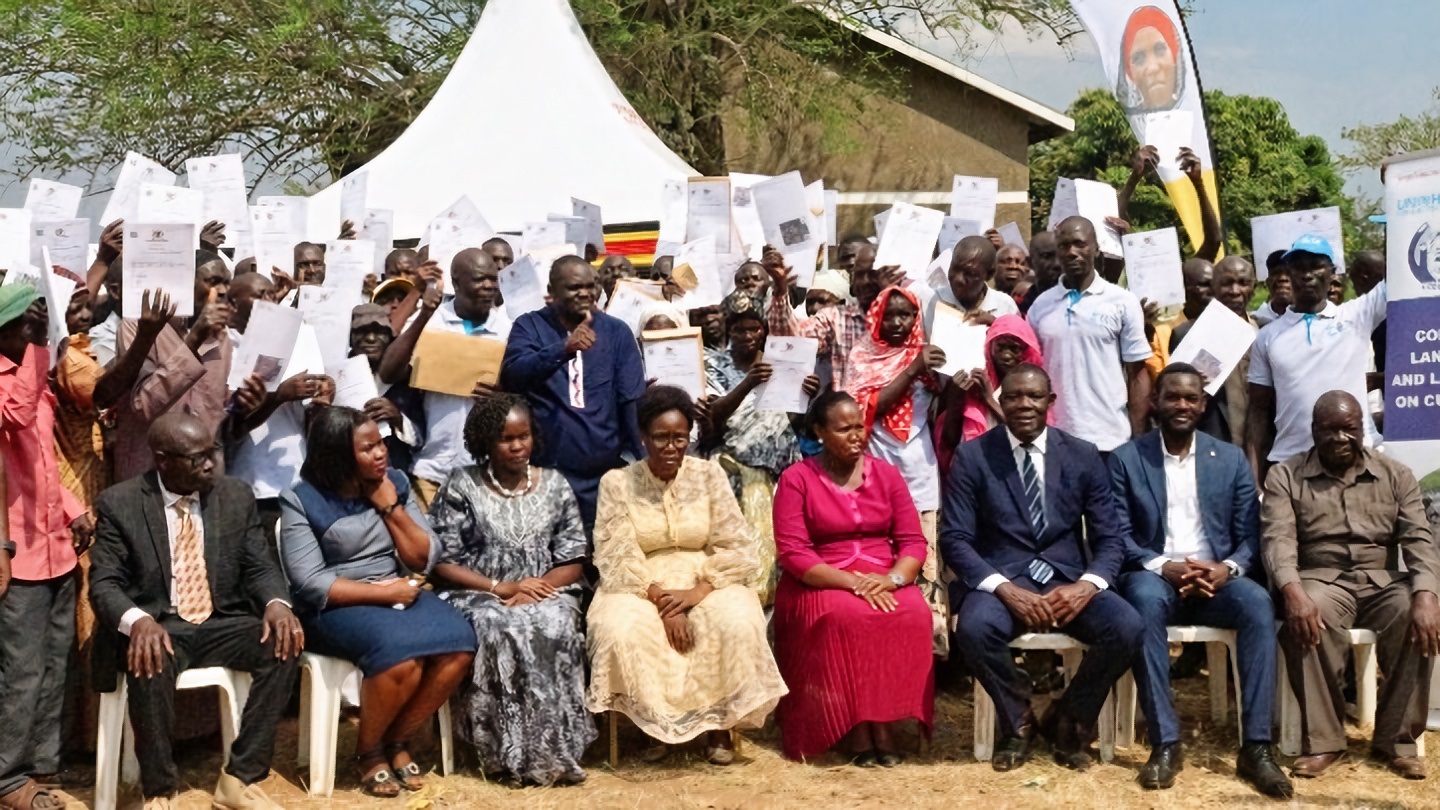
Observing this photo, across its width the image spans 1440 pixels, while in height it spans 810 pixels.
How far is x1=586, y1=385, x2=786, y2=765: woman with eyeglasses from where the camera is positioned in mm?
5941

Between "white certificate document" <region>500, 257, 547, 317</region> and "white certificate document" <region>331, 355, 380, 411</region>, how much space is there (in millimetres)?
853

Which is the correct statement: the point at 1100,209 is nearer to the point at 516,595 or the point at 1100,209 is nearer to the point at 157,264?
the point at 516,595

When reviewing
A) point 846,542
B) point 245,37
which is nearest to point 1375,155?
point 245,37

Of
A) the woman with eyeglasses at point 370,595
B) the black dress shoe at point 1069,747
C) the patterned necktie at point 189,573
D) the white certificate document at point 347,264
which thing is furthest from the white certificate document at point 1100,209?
the patterned necktie at point 189,573

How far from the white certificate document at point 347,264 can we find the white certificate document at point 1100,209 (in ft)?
11.8

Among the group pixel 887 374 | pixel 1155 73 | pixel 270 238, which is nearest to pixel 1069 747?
pixel 887 374

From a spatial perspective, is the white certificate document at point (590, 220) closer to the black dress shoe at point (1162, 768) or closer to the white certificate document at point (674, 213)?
the white certificate document at point (674, 213)

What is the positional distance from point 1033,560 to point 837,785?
124 centimetres

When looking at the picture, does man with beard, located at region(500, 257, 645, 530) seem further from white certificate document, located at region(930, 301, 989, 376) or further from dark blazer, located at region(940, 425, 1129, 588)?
dark blazer, located at region(940, 425, 1129, 588)

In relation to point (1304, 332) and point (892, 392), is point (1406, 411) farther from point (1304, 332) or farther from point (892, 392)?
point (892, 392)


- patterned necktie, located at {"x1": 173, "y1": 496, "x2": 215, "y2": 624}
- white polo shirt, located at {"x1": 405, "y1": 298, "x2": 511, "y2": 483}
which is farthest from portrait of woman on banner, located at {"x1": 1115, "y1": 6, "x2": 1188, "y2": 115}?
patterned necktie, located at {"x1": 173, "y1": 496, "x2": 215, "y2": 624}

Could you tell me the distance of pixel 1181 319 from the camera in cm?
750

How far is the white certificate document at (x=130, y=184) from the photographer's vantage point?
295 inches

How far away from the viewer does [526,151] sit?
10406 millimetres
